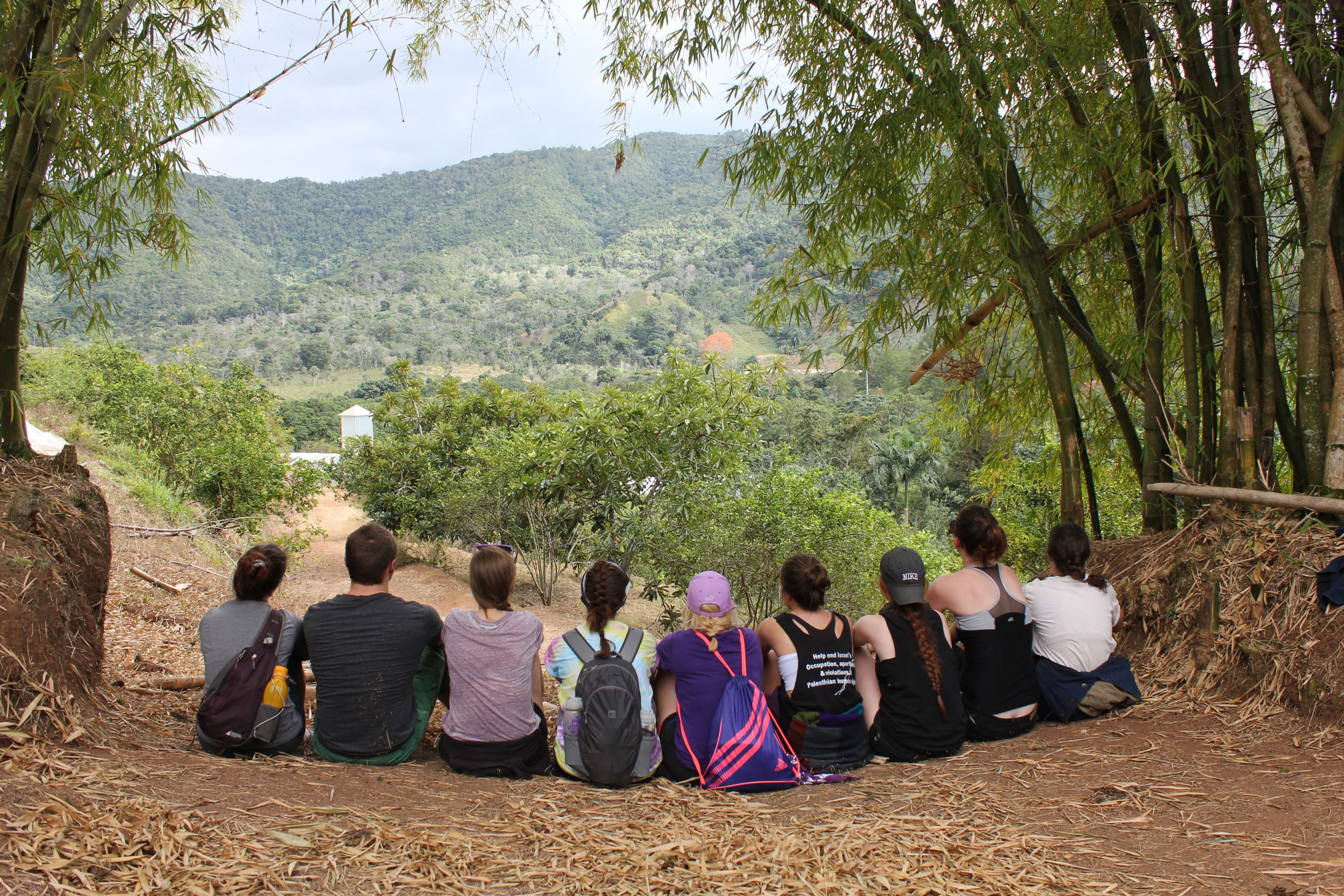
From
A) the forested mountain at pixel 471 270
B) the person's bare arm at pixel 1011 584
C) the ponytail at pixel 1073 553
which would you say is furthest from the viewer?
the forested mountain at pixel 471 270

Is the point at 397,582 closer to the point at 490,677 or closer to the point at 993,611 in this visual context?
the point at 490,677

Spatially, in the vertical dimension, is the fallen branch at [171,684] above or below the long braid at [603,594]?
below

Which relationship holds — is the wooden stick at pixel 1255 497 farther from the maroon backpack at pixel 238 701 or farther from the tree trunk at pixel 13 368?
the tree trunk at pixel 13 368

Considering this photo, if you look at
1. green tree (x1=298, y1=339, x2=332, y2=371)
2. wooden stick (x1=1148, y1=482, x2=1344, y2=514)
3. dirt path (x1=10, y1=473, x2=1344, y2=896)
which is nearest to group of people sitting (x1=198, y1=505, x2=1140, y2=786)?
dirt path (x1=10, y1=473, x2=1344, y2=896)

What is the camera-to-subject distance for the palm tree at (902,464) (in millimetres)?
23641

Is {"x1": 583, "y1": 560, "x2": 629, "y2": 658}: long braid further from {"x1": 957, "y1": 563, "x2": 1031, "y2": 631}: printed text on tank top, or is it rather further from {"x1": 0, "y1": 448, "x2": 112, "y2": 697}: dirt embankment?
{"x1": 0, "y1": 448, "x2": 112, "y2": 697}: dirt embankment

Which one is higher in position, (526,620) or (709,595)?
(709,595)

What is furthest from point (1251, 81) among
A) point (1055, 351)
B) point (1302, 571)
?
point (1302, 571)

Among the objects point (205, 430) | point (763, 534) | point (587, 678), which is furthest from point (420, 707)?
point (205, 430)

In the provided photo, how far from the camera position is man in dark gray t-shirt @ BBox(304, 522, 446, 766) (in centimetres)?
253

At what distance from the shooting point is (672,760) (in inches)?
99.0

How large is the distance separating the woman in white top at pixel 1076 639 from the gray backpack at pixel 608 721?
1480 mm

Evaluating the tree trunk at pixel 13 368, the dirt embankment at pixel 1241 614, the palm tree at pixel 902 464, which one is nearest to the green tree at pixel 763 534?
the dirt embankment at pixel 1241 614

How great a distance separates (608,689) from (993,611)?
136 cm
